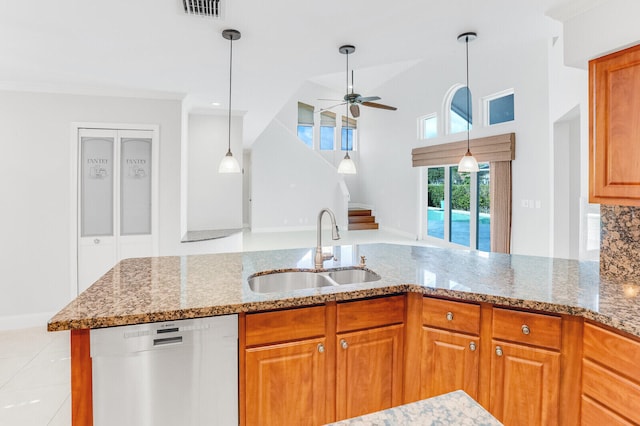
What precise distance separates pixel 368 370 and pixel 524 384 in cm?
70

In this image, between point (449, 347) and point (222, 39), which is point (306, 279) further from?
point (222, 39)

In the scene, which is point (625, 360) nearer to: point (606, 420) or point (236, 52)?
point (606, 420)

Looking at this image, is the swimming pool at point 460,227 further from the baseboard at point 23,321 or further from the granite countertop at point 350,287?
the baseboard at point 23,321

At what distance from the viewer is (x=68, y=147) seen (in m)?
3.74

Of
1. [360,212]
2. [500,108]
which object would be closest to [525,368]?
[500,108]

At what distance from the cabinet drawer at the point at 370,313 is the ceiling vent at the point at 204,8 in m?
1.87

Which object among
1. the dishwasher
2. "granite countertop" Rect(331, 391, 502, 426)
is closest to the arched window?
the dishwasher

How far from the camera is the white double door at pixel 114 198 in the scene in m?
3.82

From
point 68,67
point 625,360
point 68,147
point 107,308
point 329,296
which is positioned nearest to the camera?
point 625,360

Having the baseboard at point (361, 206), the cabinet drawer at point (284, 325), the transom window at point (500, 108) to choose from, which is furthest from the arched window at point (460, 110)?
the cabinet drawer at point (284, 325)

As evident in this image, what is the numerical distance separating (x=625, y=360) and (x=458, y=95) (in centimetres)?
737

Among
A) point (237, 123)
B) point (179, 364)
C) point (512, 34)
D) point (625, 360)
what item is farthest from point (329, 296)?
point (237, 123)

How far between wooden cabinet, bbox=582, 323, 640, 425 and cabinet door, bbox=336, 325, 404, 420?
79 cm

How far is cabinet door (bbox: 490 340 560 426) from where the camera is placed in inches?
62.2
